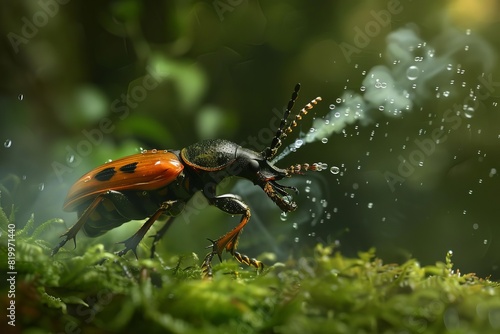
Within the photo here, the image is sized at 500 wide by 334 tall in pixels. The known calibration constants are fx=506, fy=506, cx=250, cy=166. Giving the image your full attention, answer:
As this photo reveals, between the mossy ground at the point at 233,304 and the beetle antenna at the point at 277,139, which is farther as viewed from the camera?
the beetle antenna at the point at 277,139

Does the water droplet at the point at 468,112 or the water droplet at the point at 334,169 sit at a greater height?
the water droplet at the point at 468,112

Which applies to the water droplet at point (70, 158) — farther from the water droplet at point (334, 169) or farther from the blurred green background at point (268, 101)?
the water droplet at point (334, 169)

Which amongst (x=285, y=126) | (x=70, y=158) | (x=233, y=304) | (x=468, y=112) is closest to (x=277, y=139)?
(x=285, y=126)

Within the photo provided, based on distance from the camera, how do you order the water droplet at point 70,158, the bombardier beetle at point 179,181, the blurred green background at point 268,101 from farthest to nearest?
the blurred green background at point 268,101, the water droplet at point 70,158, the bombardier beetle at point 179,181

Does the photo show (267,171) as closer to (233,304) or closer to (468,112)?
(233,304)

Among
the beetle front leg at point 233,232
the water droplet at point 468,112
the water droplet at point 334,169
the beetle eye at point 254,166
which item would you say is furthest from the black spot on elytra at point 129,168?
the water droplet at point 468,112

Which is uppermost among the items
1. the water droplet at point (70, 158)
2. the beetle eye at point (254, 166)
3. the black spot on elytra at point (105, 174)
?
the water droplet at point (70, 158)

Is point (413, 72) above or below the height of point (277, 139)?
above
